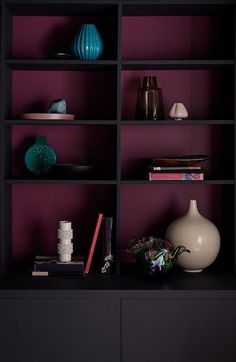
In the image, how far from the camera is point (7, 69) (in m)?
2.69

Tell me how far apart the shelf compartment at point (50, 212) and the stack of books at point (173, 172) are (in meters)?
0.35

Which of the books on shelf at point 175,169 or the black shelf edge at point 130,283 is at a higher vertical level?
the books on shelf at point 175,169

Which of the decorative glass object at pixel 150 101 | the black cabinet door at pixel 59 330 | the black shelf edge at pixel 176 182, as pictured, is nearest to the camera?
the black cabinet door at pixel 59 330

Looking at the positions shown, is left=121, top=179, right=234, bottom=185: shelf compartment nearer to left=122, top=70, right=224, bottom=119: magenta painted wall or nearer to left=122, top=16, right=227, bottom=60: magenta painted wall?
left=122, top=70, right=224, bottom=119: magenta painted wall

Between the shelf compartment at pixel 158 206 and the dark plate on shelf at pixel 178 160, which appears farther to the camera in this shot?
the shelf compartment at pixel 158 206

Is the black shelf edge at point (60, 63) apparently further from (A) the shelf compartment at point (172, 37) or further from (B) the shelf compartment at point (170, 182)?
(B) the shelf compartment at point (170, 182)

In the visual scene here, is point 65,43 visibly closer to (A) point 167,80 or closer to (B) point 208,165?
(A) point 167,80

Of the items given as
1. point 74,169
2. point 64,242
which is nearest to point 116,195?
point 74,169

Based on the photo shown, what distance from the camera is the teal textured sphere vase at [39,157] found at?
2801 millimetres

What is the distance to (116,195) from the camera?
2592 mm

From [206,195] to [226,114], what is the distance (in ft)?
1.44

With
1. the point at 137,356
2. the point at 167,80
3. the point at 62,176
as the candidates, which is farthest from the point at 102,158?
the point at 137,356

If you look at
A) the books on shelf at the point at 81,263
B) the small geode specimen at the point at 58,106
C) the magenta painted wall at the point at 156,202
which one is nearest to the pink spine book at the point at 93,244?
the books on shelf at the point at 81,263

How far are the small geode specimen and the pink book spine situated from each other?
1.75 feet
